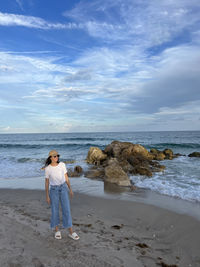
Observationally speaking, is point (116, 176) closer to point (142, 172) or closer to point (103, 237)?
point (142, 172)

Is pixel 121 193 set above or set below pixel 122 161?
below

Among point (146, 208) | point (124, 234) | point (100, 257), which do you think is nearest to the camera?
point (100, 257)

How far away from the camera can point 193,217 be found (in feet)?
16.6

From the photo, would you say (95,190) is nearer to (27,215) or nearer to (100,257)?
(27,215)

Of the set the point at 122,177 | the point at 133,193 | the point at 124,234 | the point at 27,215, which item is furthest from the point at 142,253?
the point at 122,177

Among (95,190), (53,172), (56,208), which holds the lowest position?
(95,190)

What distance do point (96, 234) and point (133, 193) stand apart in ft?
11.6

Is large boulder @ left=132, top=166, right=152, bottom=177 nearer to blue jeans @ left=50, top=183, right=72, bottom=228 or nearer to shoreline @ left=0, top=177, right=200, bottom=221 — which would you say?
shoreline @ left=0, top=177, right=200, bottom=221

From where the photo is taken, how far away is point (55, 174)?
3.96 meters

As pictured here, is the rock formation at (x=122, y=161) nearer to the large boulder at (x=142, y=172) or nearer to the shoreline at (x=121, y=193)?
the large boulder at (x=142, y=172)

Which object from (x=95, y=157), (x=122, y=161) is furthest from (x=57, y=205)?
(x=95, y=157)

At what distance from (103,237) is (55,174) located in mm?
1687

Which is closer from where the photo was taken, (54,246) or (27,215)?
(54,246)

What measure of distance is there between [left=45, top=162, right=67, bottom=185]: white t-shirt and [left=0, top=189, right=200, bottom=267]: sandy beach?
1.14 m
